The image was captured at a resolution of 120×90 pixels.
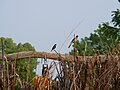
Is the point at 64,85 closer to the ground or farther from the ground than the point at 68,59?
closer to the ground

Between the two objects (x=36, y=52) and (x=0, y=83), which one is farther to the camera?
(x=36, y=52)

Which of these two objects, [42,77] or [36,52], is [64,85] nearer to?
→ [42,77]

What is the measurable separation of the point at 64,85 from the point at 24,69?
266 millimetres

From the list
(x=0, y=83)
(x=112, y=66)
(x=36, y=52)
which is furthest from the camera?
(x=36, y=52)

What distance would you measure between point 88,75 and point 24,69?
382 mm

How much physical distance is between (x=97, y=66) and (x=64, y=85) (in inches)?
8.5

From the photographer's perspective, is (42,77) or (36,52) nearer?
(42,77)

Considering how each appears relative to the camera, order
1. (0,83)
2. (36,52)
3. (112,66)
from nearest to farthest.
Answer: (0,83) → (112,66) → (36,52)

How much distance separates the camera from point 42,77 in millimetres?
1812

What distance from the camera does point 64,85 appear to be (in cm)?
183

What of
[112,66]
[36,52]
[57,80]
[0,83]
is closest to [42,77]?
[57,80]

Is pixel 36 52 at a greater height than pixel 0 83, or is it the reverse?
pixel 36 52

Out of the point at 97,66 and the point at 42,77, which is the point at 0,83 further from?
the point at 97,66

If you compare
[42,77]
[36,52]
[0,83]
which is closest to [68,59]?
[42,77]
